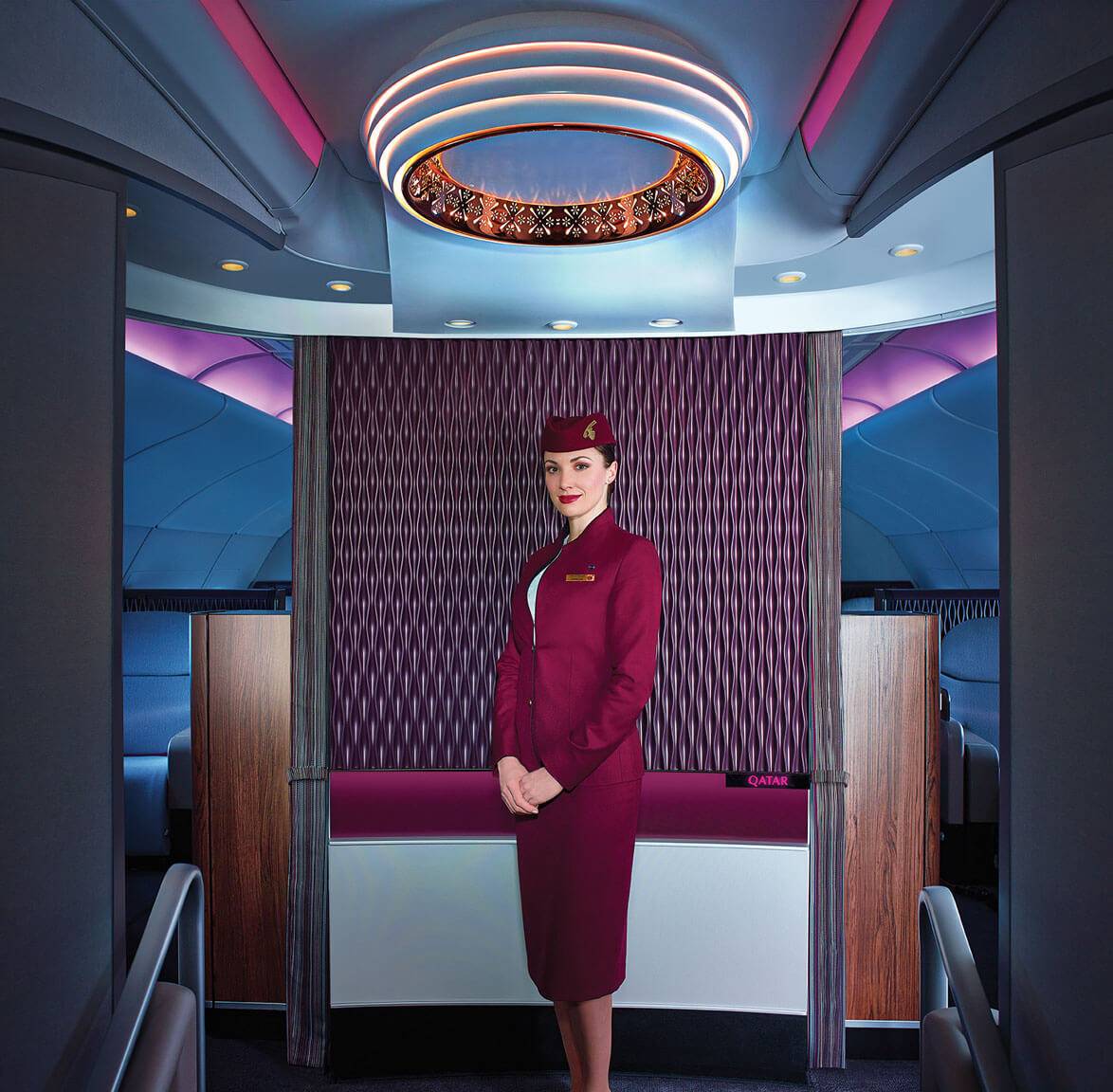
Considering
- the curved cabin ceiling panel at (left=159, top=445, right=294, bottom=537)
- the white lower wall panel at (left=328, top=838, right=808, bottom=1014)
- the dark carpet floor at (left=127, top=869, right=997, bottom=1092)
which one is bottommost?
the dark carpet floor at (left=127, top=869, right=997, bottom=1092)

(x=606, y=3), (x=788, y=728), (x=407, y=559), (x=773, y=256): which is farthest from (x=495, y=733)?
(x=606, y=3)

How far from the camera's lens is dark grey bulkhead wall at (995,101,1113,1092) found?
1426 mm

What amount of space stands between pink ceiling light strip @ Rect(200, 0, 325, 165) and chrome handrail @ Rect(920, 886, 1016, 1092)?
2.37 metres

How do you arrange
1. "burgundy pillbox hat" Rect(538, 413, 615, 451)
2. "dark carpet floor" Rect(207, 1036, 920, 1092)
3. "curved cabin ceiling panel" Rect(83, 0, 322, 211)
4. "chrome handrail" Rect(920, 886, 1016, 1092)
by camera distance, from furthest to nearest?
1. "dark carpet floor" Rect(207, 1036, 920, 1092)
2. "burgundy pillbox hat" Rect(538, 413, 615, 451)
3. "curved cabin ceiling panel" Rect(83, 0, 322, 211)
4. "chrome handrail" Rect(920, 886, 1016, 1092)

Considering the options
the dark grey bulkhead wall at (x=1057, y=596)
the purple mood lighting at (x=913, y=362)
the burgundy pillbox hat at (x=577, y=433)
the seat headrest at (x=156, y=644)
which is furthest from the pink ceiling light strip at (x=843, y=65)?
the seat headrest at (x=156, y=644)

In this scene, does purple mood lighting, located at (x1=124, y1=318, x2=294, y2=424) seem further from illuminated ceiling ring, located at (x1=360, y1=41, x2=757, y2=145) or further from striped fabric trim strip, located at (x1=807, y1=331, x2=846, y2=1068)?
illuminated ceiling ring, located at (x1=360, y1=41, x2=757, y2=145)

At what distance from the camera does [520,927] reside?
3.17m

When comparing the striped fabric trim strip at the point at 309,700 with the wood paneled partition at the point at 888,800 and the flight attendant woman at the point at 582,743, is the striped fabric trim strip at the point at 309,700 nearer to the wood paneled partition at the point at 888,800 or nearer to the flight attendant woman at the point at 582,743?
the flight attendant woman at the point at 582,743

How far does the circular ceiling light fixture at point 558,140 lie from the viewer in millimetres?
1853

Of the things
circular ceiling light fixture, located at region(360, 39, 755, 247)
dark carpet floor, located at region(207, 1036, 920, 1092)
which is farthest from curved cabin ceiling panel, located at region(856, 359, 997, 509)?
dark carpet floor, located at region(207, 1036, 920, 1092)

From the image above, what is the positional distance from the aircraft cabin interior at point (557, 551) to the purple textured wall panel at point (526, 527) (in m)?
0.02

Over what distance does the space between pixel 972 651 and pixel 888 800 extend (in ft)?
9.64

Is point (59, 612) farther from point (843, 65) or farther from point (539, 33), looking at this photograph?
point (843, 65)

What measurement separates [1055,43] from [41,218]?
1.93 meters
